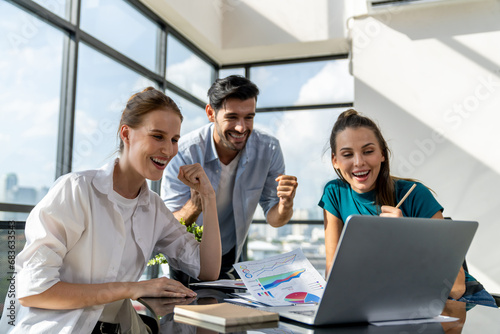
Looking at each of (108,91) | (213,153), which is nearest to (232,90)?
(213,153)

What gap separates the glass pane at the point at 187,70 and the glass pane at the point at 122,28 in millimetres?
306

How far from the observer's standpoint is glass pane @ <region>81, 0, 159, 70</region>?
3.36 m

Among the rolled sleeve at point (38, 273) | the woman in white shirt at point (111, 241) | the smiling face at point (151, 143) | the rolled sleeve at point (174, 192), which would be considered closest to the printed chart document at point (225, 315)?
the woman in white shirt at point (111, 241)

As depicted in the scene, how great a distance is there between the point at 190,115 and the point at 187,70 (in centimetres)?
48

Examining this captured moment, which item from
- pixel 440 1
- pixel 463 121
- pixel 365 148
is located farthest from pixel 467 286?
pixel 440 1

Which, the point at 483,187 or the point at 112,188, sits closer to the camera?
the point at 112,188

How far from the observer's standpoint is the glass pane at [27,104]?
2.62 meters

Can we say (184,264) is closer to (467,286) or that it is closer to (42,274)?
(42,274)

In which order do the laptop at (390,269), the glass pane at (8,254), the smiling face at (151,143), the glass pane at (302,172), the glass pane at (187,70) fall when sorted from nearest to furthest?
the laptop at (390,269)
the glass pane at (8,254)
the smiling face at (151,143)
the glass pane at (187,70)
the glass pane at (302,172)

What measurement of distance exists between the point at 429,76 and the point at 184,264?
341 cm

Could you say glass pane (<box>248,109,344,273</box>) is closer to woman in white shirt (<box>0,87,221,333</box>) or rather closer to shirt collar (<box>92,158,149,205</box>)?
woman in white shirt (<box>0,87,221,333</box>)

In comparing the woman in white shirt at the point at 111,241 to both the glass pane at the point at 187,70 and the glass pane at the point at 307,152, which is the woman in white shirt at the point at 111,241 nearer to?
the glass pane at the point at 187,70

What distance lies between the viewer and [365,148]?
5.57 feet

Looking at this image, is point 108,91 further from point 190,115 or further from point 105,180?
point 105,180
